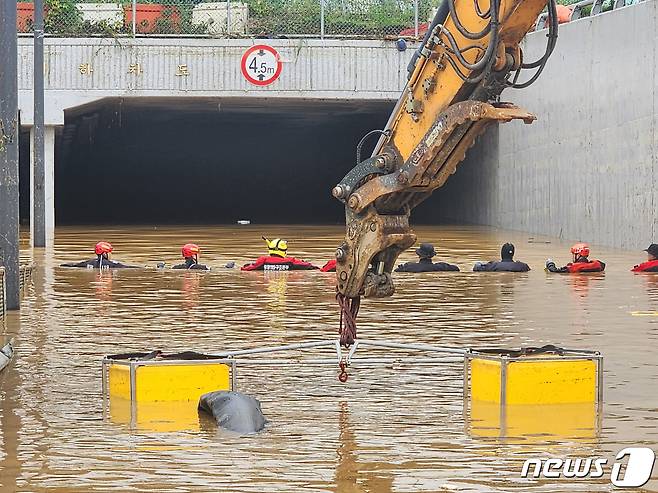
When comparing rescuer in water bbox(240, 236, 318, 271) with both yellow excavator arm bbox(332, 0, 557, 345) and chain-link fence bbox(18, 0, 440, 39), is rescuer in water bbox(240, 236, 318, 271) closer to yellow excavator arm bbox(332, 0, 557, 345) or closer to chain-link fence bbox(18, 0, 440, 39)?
yellow excavator arm bbox(332, 0, 557, 345)

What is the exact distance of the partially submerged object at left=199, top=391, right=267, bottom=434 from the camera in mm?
9477

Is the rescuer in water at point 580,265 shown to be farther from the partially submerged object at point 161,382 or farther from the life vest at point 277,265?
the partially submerged object at point 161,382

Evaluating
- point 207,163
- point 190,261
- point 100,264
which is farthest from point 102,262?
point 207,163

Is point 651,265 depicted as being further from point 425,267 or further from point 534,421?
point 534,421

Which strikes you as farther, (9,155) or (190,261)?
(190,261)

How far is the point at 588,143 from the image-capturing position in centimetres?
3425

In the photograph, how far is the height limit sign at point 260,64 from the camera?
39688 mm

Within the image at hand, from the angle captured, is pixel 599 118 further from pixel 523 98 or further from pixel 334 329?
pixel 334 329

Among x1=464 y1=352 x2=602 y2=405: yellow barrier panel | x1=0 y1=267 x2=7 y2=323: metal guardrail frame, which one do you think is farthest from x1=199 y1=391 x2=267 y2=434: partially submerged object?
x1=0 y1=267 x2=7 y2=323: metal guardrail frame

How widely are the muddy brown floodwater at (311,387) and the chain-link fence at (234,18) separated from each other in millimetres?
17386

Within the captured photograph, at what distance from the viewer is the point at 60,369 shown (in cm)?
1235

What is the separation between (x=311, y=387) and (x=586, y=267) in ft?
45.6

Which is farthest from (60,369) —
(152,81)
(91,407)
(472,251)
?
(152,81)

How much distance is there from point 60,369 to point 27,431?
2967mm
